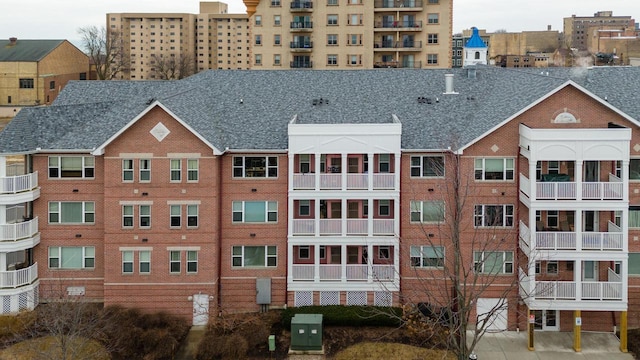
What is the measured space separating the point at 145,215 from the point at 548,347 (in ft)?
73.8

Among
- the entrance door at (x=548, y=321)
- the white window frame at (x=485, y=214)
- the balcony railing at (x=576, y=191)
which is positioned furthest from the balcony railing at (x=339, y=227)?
the entrance door at (x=548, y=321)

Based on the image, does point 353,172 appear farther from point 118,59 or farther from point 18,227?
point 118,59

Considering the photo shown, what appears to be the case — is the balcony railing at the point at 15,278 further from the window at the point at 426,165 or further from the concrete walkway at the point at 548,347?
the concrete walkway at the point at 548,347

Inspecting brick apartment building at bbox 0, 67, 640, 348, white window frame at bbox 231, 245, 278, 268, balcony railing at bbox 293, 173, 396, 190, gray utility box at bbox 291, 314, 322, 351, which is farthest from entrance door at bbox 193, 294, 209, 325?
balcony railing at bbox 293, 173, 396, 190

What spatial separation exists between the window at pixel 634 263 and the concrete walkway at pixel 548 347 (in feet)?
12.1

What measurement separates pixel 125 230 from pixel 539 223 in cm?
2275

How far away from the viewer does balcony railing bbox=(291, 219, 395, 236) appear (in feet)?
125

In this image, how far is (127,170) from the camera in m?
38.0

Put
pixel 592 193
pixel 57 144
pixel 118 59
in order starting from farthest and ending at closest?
pixel 118 59
pixel 57 144
pixel 592 193

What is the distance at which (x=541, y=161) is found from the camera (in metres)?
37.9

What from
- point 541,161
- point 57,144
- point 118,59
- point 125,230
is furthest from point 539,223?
point 118,59

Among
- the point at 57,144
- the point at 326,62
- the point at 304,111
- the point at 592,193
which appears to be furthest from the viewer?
the point at 326,62

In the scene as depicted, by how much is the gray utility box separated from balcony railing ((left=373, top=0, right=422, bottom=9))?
5707cm

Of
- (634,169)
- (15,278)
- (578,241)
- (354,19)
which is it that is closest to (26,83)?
(354,19)
